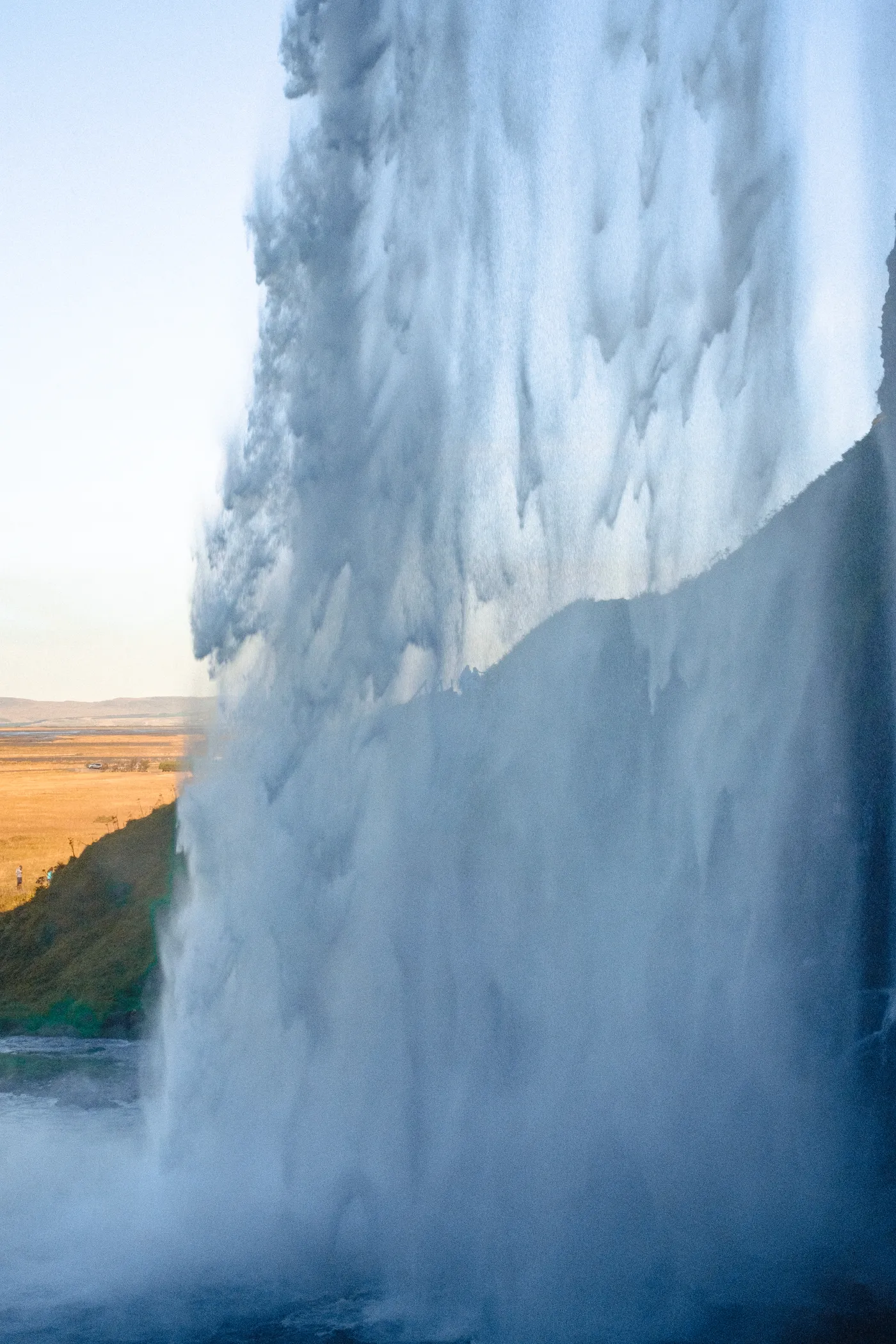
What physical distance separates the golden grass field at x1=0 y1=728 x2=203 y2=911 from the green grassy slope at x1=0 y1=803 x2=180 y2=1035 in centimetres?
248

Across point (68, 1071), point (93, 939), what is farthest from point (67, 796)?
point (68, 1071)

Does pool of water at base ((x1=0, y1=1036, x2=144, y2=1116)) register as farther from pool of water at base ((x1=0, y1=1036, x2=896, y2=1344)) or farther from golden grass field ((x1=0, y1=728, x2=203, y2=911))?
pool of water at base ((x1=0, y1=1036, x2=896, y2=1344))

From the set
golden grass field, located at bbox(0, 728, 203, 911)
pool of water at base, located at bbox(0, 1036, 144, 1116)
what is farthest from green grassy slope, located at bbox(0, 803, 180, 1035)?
golden grass field, located at bbox(0, 728, 203, 911)

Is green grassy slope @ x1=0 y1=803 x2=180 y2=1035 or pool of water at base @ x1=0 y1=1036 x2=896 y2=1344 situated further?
Answer: green grassy slope @ x1=0 y1=803 x2=180 y2=1035

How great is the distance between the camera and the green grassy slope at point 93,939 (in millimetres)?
24141

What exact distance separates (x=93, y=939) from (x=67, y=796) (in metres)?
47.9

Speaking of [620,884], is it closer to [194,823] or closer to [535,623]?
[535,623]

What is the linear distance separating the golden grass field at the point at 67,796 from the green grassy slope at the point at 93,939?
2480 mm

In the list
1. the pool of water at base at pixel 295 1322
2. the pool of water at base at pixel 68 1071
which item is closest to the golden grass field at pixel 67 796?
the pool of water at base at pixel 68 1071

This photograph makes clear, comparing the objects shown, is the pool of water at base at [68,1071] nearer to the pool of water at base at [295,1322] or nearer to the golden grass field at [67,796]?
the golden grass field at [67,796]

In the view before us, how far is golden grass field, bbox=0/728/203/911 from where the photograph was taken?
41281 millimetres

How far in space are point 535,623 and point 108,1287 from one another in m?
8.11

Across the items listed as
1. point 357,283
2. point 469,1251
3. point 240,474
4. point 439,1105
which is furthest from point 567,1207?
point 357,283

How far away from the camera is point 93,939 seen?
2761cm
